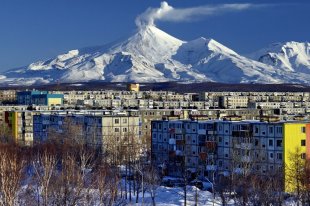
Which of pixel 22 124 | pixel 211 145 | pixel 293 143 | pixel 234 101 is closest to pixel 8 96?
pixel 234 101

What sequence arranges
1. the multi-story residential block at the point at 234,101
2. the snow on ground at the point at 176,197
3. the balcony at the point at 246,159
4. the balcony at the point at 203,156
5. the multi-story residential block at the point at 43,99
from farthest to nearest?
the multi-story residential block at the point at 234,101
the multi-story residential block at the point at 43,99
the balcony at the point at 203,156
the balcony at the point at 246,159
the snow on ground at the point at 176,197

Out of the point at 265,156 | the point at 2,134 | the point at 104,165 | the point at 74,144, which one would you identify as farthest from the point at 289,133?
the point at 2,134

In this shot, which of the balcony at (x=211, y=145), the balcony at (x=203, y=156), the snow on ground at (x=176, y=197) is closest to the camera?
the snow on ground at (x=176, y=197)

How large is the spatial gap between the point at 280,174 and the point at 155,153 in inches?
537

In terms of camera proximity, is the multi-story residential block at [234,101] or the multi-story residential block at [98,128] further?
the multi-story residential block at [234,101]

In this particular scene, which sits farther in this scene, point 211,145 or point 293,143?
point 211,145

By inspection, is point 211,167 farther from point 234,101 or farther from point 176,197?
point 234,101

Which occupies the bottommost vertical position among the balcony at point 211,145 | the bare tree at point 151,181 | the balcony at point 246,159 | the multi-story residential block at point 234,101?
the bare tree at point 151,181

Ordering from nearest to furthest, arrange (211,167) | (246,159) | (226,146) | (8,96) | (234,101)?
(246,159), (211,167), (226,146), (234,101), (8,96)

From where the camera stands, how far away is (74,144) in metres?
49.9

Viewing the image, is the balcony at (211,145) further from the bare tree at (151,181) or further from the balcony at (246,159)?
the balcony at (246,159)

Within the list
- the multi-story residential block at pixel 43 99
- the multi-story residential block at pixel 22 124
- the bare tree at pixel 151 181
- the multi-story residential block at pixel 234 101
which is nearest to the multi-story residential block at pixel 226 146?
the bare tree at pixel 151 181

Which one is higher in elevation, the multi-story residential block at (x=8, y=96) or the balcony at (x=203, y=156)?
the multi-story residential block at (x=8, y=96)

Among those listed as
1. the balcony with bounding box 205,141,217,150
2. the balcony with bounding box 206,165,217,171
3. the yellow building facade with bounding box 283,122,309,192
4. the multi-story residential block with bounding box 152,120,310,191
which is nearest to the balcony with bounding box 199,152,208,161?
the multi-story residential block with bounding box 152,120,310,191
